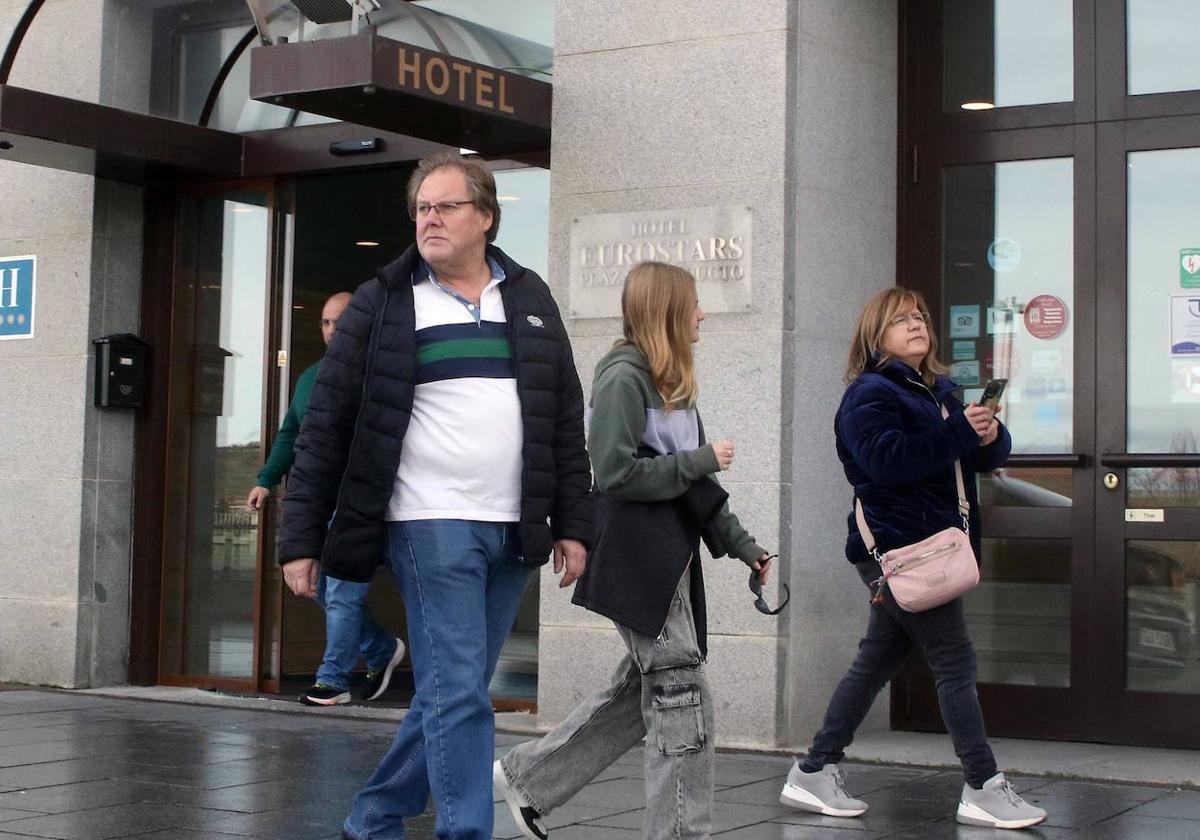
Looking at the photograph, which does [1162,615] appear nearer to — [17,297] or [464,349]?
[464,349]

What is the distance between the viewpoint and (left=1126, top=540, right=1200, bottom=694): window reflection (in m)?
7.43

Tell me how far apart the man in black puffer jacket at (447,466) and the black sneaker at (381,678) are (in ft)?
14.7

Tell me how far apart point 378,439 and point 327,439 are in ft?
0.48

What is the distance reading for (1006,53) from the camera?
8.02m

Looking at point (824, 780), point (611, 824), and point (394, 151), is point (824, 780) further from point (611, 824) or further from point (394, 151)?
point (394, 151)

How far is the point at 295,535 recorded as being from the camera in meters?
4.55

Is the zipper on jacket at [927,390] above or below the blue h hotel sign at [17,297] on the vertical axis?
below

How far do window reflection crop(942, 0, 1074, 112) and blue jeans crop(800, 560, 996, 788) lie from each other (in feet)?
9.40

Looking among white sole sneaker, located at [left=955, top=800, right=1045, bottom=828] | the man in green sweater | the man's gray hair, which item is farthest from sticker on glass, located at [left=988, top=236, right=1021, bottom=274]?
the man's gray hair

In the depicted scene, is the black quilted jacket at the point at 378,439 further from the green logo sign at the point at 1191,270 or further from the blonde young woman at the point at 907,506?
the green logo sign at the point at 1191,270

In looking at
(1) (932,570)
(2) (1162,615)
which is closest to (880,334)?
(1) (932,570)

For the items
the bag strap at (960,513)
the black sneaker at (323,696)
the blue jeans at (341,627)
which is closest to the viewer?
the bag strap at (960,513)

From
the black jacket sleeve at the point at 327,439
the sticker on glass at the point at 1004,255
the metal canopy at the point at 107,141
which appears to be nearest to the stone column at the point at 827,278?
the sticker on glass at the point at 1004,255

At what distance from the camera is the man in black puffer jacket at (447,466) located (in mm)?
4551
